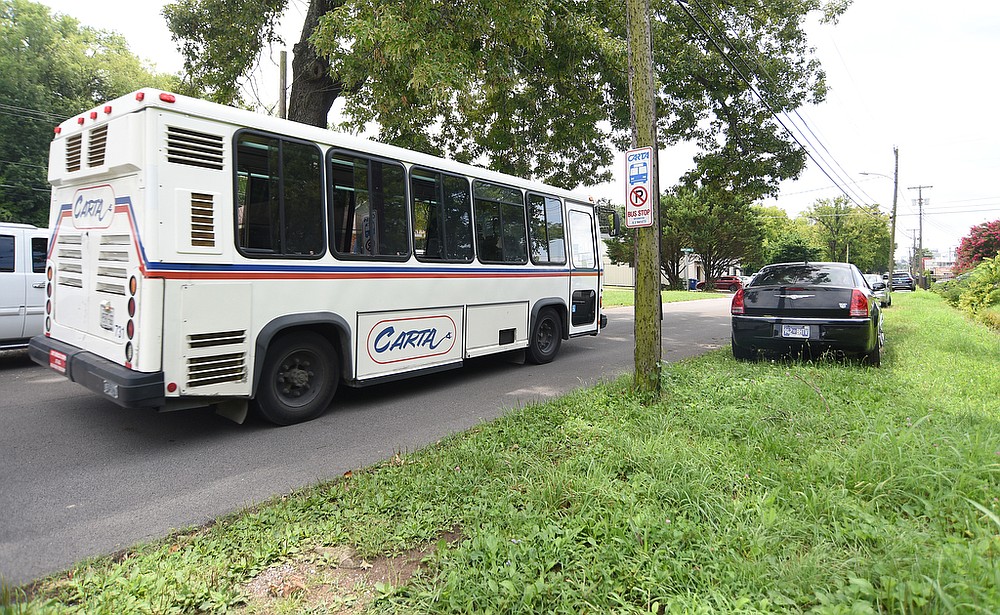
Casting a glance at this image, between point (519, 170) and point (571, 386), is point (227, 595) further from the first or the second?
point (519, 170)

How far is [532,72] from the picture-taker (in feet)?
42.7

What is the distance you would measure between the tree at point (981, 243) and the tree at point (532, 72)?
21.7 meters

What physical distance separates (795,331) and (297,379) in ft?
20.8

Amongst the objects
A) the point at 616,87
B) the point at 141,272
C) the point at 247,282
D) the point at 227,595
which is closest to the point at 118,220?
the point at 141,272

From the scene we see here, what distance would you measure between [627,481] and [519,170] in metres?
13.8

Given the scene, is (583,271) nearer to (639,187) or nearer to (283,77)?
(639,187)

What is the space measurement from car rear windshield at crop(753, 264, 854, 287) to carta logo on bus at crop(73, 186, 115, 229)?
7887 mm

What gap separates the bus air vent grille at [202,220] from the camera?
4414mm

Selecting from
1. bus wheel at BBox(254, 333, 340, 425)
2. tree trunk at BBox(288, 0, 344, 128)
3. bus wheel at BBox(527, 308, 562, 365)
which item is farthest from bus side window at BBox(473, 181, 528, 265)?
tree trunk at BBox(288, 0, 344, 128)

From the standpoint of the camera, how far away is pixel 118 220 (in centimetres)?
450

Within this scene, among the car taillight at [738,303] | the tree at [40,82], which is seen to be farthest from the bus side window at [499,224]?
the tree at [40,82]

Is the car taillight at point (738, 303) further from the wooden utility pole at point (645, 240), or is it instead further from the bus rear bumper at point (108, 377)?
the bus rear bumper at point (108, 377)

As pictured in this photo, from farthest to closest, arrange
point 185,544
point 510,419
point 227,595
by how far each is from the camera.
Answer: point 510,419, point 185,544, point 227,595

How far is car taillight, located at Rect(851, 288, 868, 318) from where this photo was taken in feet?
22.5
